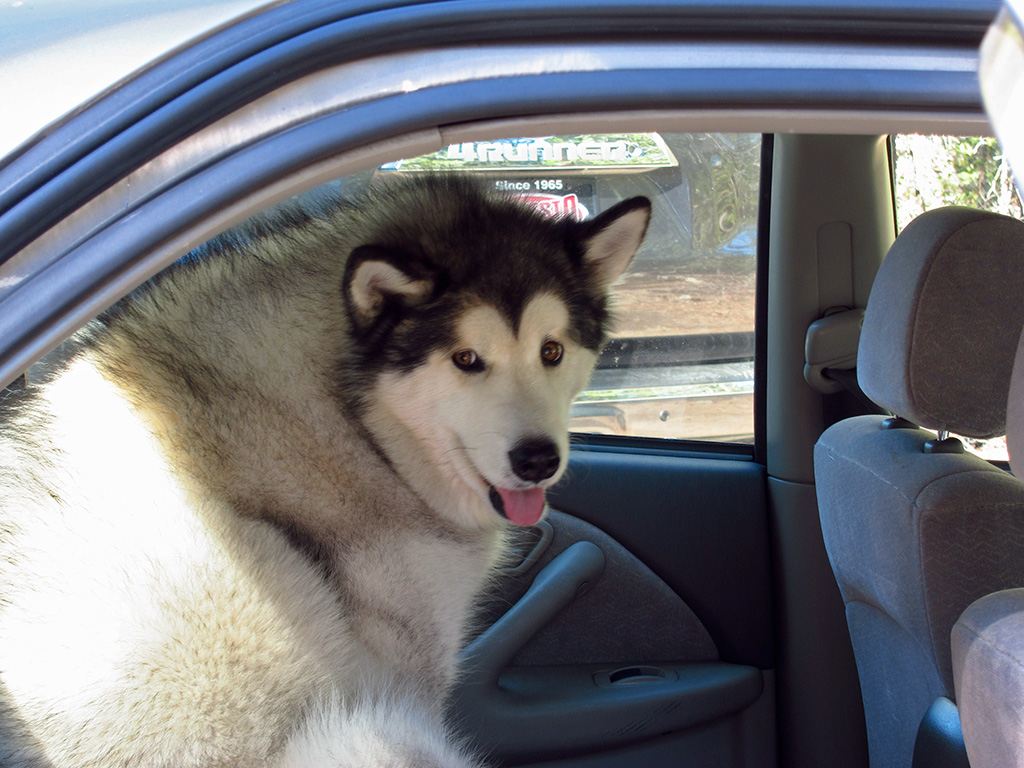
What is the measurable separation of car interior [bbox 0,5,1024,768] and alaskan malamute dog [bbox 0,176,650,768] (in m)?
0.40

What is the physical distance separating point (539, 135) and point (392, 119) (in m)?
0.18

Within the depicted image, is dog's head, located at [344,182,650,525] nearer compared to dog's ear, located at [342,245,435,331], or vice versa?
dog's ear, located at [342,245,435,331]

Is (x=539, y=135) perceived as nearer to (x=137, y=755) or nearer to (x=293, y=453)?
(x=293, y=453)

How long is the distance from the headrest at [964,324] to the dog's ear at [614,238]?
0.82 metres

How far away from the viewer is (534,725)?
2.71 meters

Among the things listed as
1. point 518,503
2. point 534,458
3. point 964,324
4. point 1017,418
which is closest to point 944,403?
point 964,324

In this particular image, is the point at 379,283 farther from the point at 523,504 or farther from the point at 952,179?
the point at 952,179

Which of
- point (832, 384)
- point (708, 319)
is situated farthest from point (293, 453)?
point (708, 319)

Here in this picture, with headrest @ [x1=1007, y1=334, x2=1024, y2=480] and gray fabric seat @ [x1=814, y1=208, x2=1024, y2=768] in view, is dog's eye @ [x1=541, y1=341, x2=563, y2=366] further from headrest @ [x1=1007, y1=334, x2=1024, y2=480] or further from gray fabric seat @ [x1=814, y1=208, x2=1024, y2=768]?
headrest @ [x1=1007, y1=334, x2=1024, y2=480]

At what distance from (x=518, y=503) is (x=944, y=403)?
99 cm

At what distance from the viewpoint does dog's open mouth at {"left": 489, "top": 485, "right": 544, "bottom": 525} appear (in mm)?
2113

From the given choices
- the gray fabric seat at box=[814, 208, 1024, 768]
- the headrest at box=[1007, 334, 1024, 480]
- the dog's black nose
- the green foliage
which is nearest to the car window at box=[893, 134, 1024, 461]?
the green foliage

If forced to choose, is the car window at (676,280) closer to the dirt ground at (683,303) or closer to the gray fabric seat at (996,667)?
the dirt ground at (683,303)

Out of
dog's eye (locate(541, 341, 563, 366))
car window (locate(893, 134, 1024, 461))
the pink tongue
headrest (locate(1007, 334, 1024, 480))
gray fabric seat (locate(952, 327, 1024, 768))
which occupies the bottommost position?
gray fabric seat (locate(952, 327, 1024, 768))
